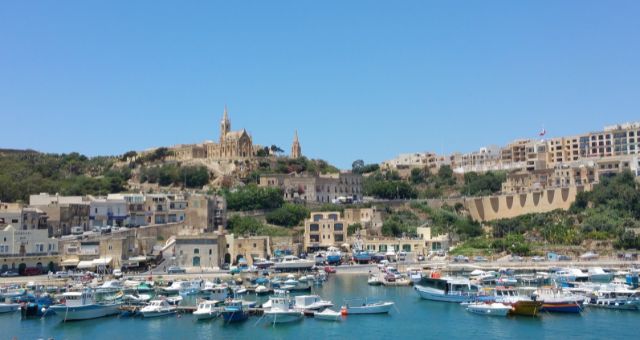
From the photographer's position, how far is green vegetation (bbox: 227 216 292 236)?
62.4 metres

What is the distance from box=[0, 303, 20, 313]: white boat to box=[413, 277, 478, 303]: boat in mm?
20428

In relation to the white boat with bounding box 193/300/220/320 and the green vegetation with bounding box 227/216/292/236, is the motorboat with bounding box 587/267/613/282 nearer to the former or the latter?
the white boat with bounding box 193/300/220/320

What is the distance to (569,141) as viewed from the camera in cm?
8862

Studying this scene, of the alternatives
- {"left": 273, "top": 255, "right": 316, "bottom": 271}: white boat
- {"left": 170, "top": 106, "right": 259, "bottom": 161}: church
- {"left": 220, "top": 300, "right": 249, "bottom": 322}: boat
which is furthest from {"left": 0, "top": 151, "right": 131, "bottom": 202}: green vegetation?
{"left": 220, "top": 300, "right": 249, "bottom": 322}: boat

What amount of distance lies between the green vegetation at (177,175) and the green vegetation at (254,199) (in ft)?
49.2

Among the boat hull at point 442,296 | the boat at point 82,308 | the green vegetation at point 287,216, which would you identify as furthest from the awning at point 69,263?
the boat hull at point 442,296

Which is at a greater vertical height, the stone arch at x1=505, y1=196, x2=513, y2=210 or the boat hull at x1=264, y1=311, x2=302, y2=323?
the stone arch at x1=505, y1=196, x2=513, y2=210

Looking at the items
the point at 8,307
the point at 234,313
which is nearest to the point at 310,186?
the point at 8,307

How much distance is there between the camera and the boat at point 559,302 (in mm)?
34375

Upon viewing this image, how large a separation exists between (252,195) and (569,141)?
134 feet

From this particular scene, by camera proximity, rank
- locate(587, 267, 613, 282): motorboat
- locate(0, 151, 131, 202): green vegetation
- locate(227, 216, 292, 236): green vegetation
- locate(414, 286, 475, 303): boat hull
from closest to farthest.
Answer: locate(414, 286, 475, 303): boat hull → locate(587, 267, 613, 282): motorboat → locate(227, 216, 292, 236): green vegetation → locate(0, 151, 131, 202): green vegetation

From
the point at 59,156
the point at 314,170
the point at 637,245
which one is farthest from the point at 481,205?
the point at 59,156

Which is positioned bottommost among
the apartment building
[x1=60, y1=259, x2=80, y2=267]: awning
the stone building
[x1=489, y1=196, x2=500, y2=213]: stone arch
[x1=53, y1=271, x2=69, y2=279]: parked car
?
[x1=53, y1=271, x2=69, y2=279]: parked car

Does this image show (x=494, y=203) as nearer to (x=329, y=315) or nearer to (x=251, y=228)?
(x=251, y=228)
